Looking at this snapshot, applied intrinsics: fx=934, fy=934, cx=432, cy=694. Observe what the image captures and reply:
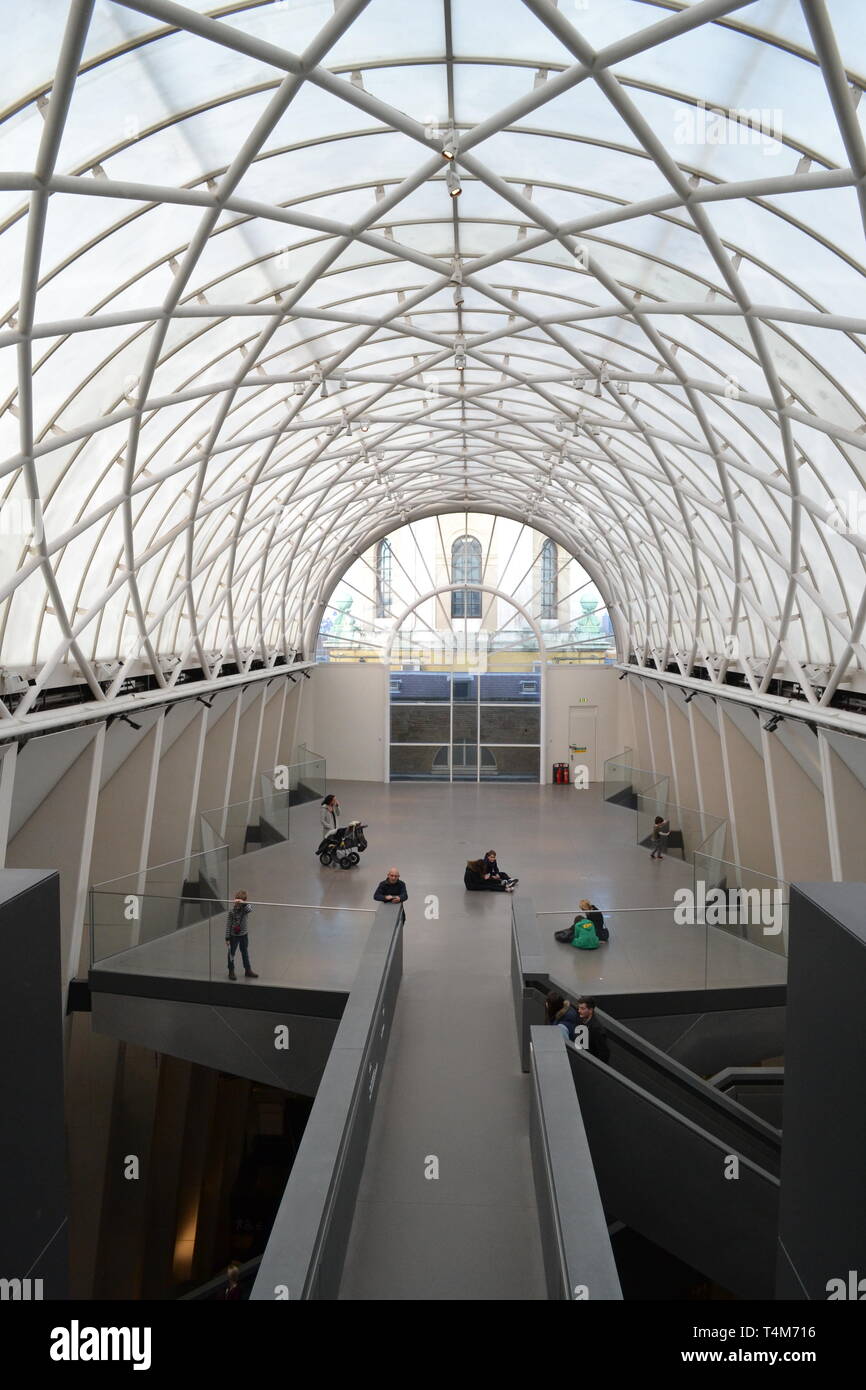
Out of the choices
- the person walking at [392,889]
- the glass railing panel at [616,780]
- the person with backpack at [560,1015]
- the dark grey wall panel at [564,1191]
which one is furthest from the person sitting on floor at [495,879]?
the glass railing panel at [616,780]

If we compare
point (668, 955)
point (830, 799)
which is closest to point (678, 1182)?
point (668, 955)

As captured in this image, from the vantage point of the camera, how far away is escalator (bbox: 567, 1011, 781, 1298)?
57.9 feet

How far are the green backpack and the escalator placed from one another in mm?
3763

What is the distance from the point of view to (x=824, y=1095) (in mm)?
8320

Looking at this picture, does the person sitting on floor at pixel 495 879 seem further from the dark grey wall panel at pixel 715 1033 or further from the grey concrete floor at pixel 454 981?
the dark grey wall panel at pixel 715 1033

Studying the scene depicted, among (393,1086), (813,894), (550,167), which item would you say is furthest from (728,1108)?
(550,167)

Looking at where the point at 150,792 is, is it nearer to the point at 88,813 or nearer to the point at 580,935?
the point at 88,813

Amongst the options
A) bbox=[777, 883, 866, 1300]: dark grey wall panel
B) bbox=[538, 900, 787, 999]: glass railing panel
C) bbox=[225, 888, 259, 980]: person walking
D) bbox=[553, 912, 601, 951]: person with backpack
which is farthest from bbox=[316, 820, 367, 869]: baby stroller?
bbox=[777, 883, 866, 1300]: dark grey wall panel

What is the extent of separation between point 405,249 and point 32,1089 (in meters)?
17.9

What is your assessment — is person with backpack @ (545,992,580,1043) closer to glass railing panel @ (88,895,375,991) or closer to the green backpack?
the green backpack

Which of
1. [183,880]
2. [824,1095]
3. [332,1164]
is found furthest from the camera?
[183,880]

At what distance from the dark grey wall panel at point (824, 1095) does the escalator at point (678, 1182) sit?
7.91 meters
